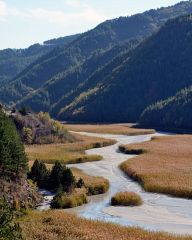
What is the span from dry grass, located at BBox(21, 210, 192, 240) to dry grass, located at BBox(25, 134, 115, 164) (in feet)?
161

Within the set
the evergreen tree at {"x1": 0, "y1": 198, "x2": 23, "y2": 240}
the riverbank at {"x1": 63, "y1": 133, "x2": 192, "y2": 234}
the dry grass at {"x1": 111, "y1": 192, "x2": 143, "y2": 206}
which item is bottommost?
the riverbank at {"x1": 63, "y1": 133, "x2": 192, "y2": 234}

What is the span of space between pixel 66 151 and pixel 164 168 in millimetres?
35222

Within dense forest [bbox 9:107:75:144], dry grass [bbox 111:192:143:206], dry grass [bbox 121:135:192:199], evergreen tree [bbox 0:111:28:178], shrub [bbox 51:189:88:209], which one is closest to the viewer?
shrub [bbox 51:189:88:209]

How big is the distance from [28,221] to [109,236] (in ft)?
31.0

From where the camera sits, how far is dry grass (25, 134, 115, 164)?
106 m

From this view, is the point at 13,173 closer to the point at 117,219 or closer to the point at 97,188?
the point at 97,188

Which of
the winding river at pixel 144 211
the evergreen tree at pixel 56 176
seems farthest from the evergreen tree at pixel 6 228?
the evergreen tree at pixel 56 176

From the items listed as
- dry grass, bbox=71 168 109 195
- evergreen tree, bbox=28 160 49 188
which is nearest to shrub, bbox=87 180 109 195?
dry grass, bbox=71 168 109 195

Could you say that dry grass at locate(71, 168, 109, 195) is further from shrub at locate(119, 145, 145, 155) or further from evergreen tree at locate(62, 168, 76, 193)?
shrub at locate(119, 145, 145, 155)

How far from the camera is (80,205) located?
65.8m

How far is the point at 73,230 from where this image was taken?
49.4 metres

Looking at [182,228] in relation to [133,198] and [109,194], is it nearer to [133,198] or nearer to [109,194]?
[133,198]

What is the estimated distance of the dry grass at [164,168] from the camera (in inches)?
2858

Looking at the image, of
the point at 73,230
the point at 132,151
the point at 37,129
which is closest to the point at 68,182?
the point at 73,230
